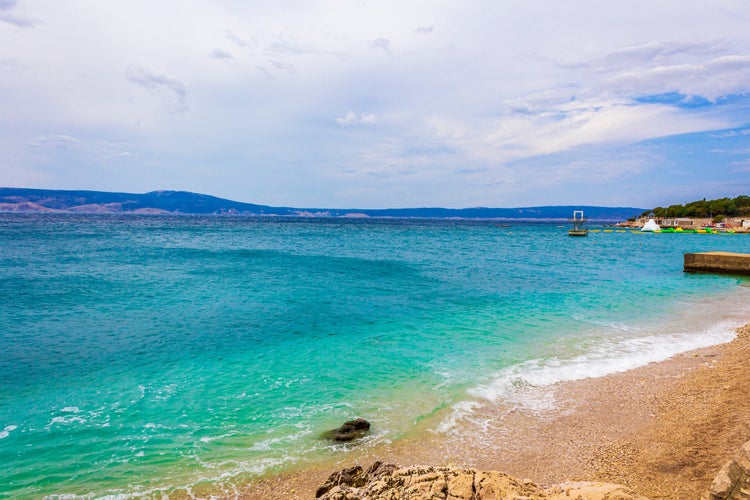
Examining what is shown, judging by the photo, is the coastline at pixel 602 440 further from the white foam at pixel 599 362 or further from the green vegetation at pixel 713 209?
the green vegetation at pixel 713 209

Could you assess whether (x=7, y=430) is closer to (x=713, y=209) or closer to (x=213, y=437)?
(x=213, y=437)

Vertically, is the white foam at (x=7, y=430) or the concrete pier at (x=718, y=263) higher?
the concrete pier at (x=718, y=263)

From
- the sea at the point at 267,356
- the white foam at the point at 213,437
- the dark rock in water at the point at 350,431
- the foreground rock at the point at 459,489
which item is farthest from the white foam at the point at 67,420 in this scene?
the foreground rock at the point at 459,489

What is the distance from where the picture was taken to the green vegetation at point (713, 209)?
118 metres

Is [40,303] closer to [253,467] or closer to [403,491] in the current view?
[253,467]

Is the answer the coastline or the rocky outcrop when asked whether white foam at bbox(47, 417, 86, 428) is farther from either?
the rocky outcrop

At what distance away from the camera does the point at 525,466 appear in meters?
7.71

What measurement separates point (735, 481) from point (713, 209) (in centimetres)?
15086

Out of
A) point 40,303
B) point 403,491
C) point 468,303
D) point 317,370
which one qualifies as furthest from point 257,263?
point 403,491

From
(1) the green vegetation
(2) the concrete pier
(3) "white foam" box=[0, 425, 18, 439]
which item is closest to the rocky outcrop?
(3) "white foam" box=[0, 425, 18, 439]

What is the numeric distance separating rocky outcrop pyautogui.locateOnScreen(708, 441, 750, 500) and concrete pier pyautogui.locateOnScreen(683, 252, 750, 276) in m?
37.7

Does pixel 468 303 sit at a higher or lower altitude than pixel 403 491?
lower

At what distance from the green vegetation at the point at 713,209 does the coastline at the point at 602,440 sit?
132373mm

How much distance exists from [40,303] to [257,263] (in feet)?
64.6
